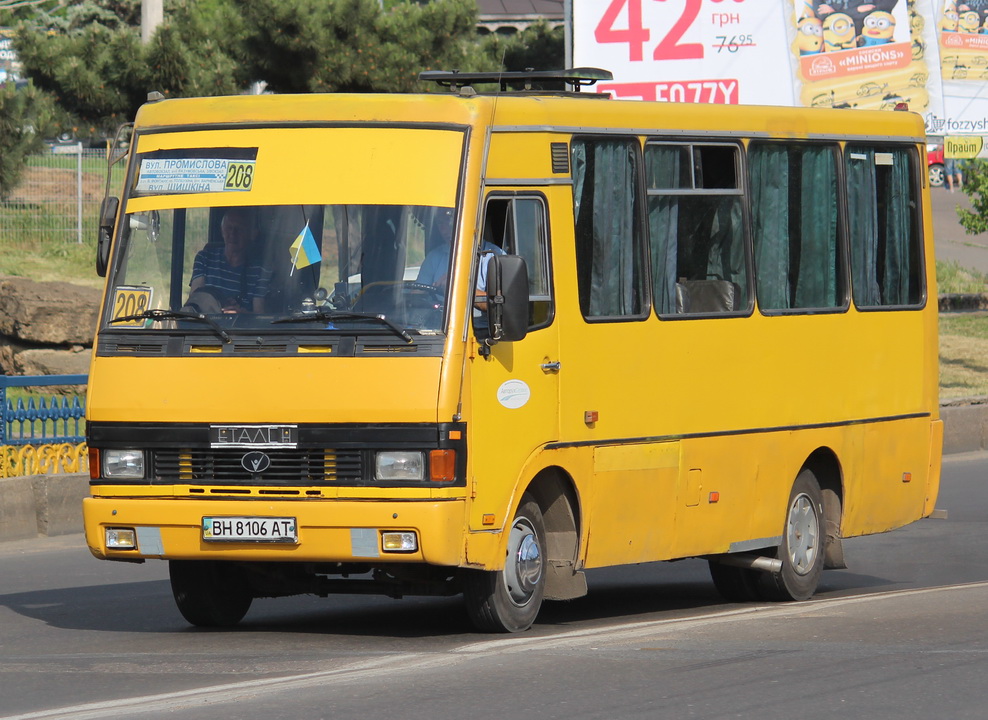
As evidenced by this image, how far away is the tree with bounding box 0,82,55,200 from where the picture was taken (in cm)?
1981

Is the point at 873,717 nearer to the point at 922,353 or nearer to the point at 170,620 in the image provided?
the point at 170,620

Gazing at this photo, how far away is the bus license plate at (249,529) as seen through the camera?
871cm

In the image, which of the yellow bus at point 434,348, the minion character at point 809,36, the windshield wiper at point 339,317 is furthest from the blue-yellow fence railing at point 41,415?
the minion character at point 809,36

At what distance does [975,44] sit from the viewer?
26688 millimetres

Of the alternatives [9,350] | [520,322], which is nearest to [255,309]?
[520,322]

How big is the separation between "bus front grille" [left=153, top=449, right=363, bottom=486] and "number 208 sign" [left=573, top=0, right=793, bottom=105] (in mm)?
17992

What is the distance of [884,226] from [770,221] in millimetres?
1394

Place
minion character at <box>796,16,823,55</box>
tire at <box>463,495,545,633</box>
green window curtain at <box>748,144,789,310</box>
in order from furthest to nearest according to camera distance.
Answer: minion character at <box>796,16,823,55</box>, green window curtain at <box>748,144,789,310</box>, tire at <box>463,495,545,633</box>

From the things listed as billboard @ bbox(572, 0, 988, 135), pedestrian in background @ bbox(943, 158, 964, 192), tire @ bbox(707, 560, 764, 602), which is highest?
pedestrian in background @ bbox(943, 158, 964, 192)

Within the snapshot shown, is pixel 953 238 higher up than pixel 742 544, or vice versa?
pixel 953 238

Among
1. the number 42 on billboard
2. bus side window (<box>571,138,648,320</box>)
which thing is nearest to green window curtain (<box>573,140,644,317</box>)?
bus side window (<box>571,138,648,320</box>)

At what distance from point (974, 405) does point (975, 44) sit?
21.4 feet

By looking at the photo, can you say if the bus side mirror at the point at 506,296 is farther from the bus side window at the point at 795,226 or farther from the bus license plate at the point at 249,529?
the bus side window at the point at 795,226

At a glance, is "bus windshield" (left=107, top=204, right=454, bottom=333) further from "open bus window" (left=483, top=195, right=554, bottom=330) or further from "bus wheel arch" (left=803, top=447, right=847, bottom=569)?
"bus wheel arch" (left=803, top=447, right=847, bottom=569)
